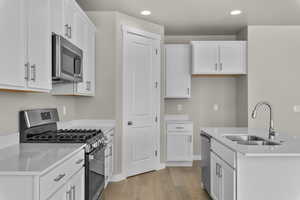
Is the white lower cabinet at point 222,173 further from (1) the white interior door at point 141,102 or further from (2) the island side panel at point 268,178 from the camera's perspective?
(1) the white interior door at point 141,102

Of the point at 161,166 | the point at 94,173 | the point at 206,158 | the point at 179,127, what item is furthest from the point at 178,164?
the point at 94,173

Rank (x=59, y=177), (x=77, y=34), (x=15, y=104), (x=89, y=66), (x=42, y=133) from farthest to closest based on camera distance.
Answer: (x=89, y=66)
(x=77, y=34)
(x=42, y=133)
(x=15, y=104)
(x=59, y=177)

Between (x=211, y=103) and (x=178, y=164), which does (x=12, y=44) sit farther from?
(x=211, y=103)

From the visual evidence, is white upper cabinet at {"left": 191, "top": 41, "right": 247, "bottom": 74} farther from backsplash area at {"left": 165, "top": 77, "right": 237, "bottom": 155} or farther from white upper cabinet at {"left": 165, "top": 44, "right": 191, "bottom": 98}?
backsplash area at {"left": 165, "top": 77, "right": 237, "bottom": 155}

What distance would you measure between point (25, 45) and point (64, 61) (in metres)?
0.64

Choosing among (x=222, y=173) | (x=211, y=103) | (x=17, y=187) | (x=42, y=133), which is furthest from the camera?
(x=211, y=103)

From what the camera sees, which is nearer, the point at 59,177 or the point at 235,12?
the point at 59,177

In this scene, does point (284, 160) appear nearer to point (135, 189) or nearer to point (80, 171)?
point (80, 171)

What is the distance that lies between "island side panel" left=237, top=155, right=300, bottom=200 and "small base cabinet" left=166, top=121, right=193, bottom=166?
2.86 m

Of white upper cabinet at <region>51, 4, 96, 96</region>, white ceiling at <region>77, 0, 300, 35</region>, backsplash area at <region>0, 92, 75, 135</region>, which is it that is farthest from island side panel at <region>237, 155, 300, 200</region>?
white ceiling at <region>77, 0, 300, 35</region>

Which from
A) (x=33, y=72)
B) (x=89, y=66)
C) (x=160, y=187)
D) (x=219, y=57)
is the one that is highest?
(x=219, y=57)

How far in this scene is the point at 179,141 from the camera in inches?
198

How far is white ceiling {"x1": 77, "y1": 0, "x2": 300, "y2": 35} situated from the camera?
386 centimetres

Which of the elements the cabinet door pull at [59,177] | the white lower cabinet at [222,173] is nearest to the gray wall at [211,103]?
the white lower cabinet at [222,173]
